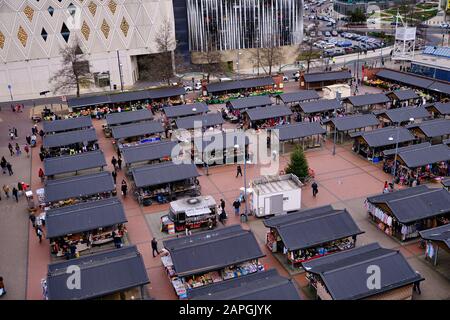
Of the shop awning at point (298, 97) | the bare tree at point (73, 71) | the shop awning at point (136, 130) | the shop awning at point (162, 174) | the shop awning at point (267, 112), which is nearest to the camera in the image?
the shop awning at point (162, 174)

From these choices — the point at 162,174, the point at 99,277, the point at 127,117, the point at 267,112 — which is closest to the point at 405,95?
the point at 267,112

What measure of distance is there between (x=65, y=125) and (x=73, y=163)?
32.5 ft

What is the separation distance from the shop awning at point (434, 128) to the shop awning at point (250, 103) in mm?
13883

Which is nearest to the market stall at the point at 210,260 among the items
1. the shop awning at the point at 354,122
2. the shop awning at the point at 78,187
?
the shop awning at the point at 78,187

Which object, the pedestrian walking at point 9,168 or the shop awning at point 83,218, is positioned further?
the pedestrian walking at point 9,168

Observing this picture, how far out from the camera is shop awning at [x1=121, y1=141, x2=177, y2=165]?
2998 cm

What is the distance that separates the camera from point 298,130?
33.7 meters

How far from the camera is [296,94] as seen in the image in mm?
44688

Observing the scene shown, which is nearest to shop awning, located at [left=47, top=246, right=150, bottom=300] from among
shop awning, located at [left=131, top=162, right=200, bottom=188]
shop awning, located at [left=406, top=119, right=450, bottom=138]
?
shop awning, located at [left=131, top=162, right=200, bottom=188]

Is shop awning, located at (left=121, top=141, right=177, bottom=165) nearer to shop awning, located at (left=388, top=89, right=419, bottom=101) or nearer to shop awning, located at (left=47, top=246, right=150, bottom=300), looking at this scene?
shop awning, located at (left=47, top=246, right=150, bottom=300)

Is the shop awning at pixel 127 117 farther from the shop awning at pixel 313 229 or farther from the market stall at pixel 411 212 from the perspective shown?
the market stall at pixel 411 212

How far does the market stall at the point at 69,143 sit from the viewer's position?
1363 inches
